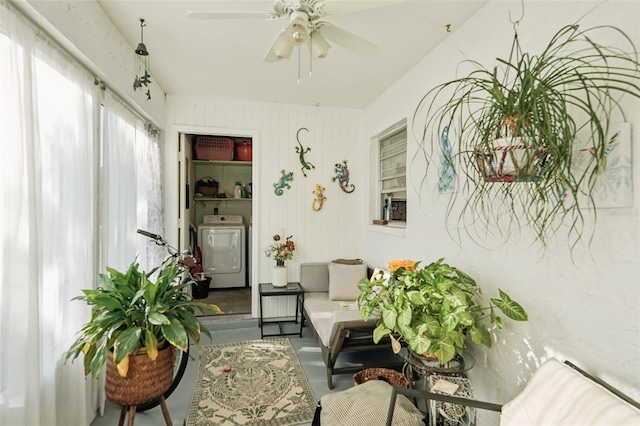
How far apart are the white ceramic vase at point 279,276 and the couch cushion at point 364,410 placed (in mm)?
1909

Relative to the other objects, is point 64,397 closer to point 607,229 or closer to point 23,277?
point 23,277

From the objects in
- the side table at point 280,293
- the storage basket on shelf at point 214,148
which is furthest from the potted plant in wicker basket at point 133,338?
the storage basket on shelf at point 214,148

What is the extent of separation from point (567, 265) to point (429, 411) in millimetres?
1063

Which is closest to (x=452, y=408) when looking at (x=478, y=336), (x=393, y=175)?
(x=478, y=336)

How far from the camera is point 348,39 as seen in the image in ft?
5.73

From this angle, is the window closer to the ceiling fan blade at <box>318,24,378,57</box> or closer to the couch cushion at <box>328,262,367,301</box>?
the couch cushion at <box>328,262,367,301</box>

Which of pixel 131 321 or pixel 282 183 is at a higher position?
pixel 282 183

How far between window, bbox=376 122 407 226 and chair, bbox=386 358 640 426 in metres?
1.97

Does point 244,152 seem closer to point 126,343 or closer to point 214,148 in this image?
point 214,148

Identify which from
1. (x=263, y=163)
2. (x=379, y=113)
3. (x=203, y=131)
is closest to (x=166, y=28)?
(x=203, y=131)

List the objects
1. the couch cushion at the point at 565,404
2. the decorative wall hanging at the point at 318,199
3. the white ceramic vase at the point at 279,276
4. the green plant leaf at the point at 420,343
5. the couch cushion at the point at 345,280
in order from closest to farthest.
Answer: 1. the couch cushion at the point at 565,404
2. the green plant leaf at the point at 420,343
3. the couch cushion at the point at 345,280
4. the white ceramic vase at the point at 279,276
5. the decorative wall hanging at the point at 318,199

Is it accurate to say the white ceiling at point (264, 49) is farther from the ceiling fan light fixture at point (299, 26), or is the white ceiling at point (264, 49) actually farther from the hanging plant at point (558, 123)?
the hanging plant at point (558, 123)

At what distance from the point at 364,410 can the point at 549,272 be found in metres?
1.18

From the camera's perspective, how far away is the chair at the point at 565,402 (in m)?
1.03
